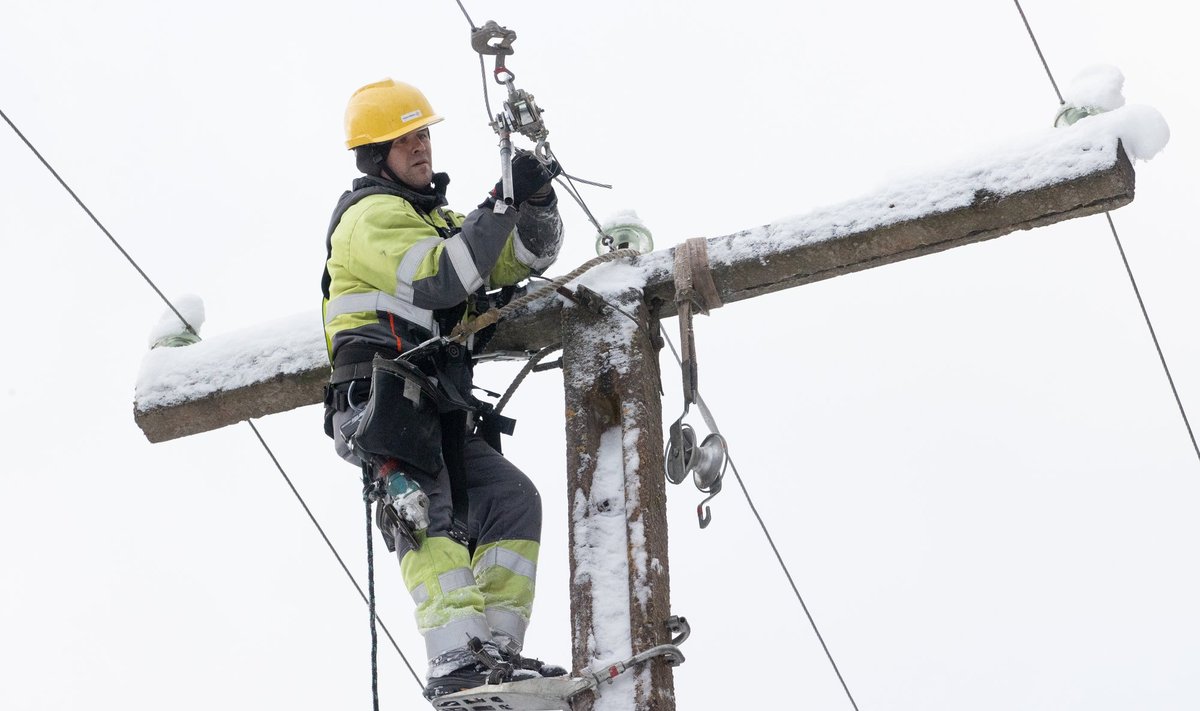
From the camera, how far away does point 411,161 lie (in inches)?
191

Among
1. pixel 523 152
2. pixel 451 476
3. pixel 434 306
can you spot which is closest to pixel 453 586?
pixel 451 476

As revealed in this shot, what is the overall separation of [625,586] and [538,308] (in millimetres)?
912

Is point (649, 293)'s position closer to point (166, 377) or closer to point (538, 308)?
point (538, 308)

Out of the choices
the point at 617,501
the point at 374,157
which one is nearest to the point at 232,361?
the point at 374,157

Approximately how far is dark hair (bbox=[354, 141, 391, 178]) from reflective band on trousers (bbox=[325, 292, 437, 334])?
0.45 m

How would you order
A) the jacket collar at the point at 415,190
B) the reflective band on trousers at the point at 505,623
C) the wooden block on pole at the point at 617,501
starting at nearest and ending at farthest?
the wooden block on pole at the point at 617,501 < the reflective band on trousers at the point at 505,623 < the jacket collar at the point at 415,190

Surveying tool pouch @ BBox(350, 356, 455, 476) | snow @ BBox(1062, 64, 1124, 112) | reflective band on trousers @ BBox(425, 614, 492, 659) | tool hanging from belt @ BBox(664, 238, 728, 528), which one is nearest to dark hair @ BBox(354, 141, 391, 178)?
tool pouch @ BBox(350, 356, 455, 476)

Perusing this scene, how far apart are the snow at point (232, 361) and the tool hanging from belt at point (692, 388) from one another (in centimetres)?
114

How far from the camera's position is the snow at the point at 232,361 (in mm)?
5094

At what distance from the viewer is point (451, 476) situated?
14.9 ft

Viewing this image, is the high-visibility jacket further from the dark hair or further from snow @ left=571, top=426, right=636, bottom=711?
snow @ left=571, top=426, right=636, bottom=711

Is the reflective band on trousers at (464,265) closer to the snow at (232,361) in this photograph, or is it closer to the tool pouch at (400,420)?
the tool pouch at (400,420)

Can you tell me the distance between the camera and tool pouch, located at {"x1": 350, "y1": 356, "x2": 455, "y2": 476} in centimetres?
434

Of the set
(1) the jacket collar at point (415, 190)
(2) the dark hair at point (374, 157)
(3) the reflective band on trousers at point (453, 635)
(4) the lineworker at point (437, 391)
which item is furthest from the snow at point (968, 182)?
(3) the reflective band on trousers at point (453, 635)
